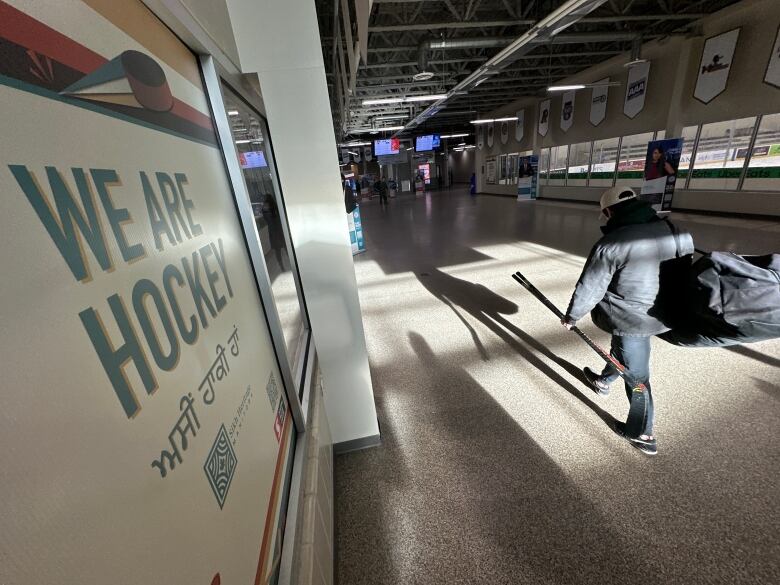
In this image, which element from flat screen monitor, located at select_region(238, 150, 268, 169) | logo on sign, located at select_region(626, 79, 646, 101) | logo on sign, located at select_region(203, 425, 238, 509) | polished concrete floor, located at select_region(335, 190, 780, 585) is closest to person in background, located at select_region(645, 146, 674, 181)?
logo on sign, located at select_region(626, 79, 646, 101)

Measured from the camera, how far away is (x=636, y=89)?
31.4ft

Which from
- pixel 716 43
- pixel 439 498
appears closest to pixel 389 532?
pixel 439 498

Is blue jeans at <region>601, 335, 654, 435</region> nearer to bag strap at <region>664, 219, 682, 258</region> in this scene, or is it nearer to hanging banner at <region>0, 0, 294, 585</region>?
bag strap at <region>664, 219, 682, 258</region>

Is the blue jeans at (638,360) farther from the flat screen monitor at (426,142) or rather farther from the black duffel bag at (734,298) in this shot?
the flat screen monitor at (426,142)

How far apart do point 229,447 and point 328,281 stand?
3.94 feet

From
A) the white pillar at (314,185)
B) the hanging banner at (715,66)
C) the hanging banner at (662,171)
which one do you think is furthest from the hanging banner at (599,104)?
the white pillar at (314,185)

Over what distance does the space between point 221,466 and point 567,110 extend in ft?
50.8

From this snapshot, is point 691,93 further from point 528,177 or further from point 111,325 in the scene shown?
point 111,325

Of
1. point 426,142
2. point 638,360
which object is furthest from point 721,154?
point 426,142

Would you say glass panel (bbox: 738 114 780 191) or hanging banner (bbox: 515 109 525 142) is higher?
hanging banner (bbox: 515 109 525 142)

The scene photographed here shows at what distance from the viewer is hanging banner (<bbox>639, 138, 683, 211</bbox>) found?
7.84 meters

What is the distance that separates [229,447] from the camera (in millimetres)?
793

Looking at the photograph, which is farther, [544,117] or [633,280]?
[544,117]

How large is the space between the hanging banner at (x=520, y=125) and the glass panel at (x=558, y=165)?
2.26m
